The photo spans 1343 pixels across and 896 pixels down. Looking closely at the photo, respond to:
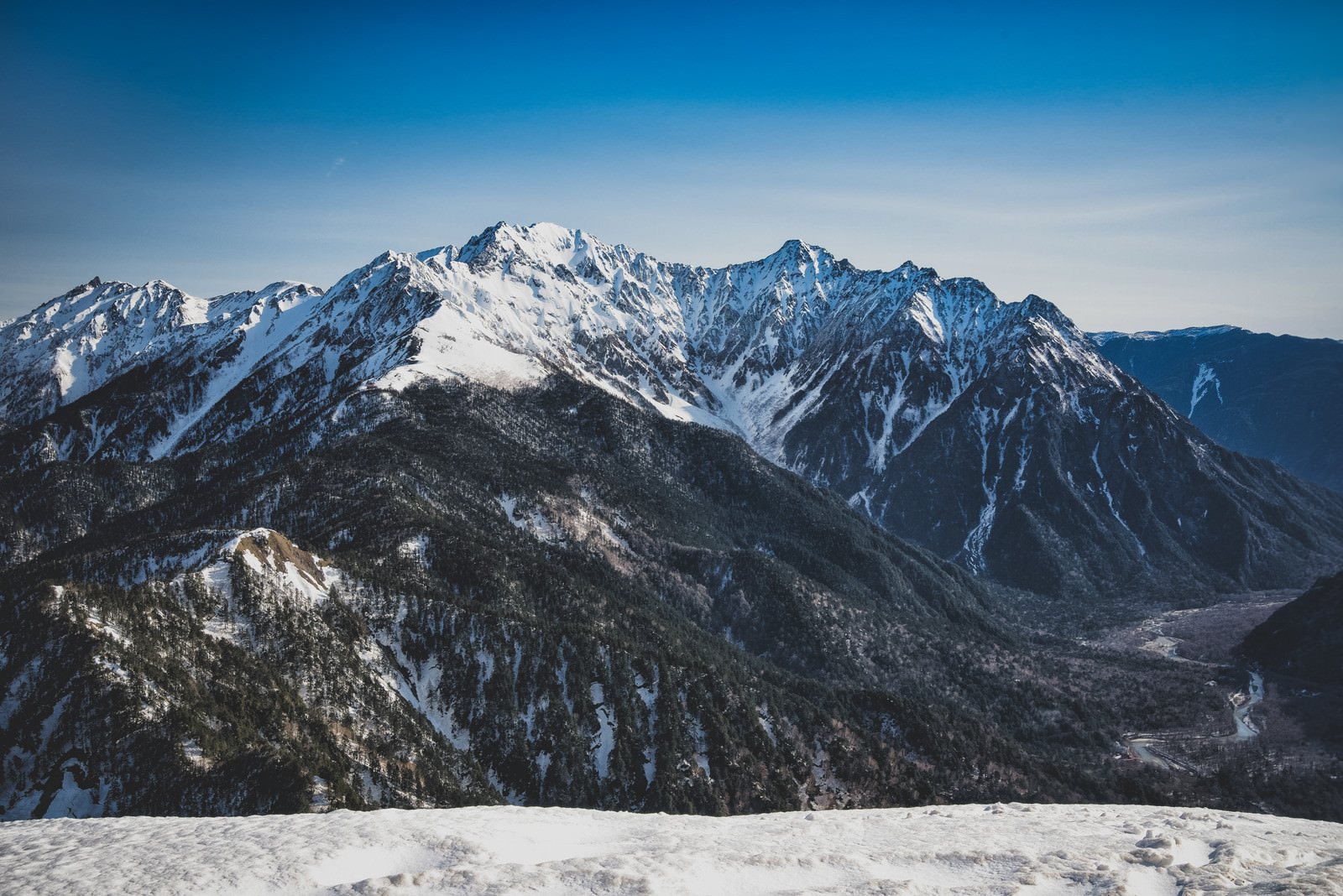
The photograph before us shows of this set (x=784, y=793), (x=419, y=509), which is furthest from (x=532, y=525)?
(x=784, y=793)

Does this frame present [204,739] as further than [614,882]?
Yes

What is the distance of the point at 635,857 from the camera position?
93.7ft

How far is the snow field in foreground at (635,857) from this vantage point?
25.8 m

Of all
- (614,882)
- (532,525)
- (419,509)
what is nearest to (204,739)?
(614,882)

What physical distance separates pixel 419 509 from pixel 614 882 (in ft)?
452

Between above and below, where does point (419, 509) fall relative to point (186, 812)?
above

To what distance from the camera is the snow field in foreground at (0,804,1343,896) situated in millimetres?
25828

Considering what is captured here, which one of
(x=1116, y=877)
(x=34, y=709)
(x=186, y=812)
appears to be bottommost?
(x=186, y=812)

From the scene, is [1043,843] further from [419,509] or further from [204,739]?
[419,509]

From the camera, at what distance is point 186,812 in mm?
56906

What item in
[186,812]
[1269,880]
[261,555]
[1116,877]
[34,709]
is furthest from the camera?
[261,555]

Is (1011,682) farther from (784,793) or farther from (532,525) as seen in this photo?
(532,525)

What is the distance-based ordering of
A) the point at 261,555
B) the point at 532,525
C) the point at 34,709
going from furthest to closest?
1. the point at 532,525
2. the point at 261,555
3. the point at 34,709

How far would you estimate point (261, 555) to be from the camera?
9775cm
